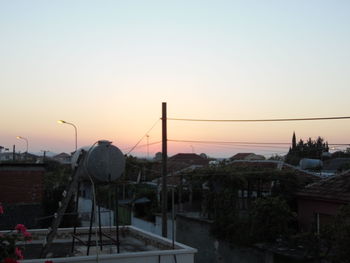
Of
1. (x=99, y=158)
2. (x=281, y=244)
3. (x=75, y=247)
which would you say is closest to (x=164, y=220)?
(x=281, y=244)

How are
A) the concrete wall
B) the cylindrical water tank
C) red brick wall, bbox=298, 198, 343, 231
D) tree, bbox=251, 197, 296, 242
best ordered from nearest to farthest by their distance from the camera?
the cylindrical water tank < tree, bbox=251, 197, 296, 242 < red brick wall, bbox=298, 198, 343, 231 < the concrete wall

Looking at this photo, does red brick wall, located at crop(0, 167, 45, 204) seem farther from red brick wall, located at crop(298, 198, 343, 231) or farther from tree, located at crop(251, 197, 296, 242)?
red brick wall, located at crop(298, 198, 343, 231)

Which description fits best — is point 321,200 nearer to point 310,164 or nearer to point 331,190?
point 331,190

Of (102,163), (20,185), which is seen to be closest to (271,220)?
(102,163)

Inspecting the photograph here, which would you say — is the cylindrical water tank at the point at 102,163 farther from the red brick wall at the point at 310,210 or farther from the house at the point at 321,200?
the red brick wall at the point at 310,210

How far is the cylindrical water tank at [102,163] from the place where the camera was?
984cm

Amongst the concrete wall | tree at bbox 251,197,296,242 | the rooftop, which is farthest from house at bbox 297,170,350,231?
the rooftop

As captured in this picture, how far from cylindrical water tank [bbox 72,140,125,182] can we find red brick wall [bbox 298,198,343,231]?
34.9 ft

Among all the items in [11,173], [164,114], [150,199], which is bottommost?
[150,199]

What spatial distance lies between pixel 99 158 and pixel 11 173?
560 inches

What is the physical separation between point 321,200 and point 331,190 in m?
0.58

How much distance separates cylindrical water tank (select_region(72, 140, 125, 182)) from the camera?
9844 millimetres

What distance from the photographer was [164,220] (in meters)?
18.7

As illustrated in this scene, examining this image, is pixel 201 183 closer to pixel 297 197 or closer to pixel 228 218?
pixel 228 218
